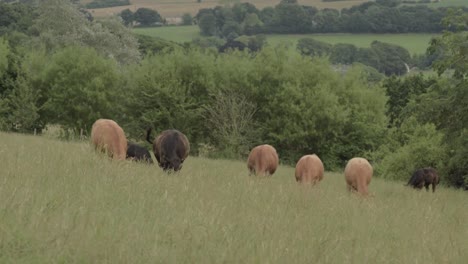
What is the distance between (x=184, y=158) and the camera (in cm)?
1620

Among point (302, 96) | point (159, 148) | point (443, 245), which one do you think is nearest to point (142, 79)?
point (302, 96)

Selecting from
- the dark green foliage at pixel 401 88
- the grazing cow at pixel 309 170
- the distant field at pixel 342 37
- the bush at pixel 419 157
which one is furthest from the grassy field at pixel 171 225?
the distant field at pixel 342 37

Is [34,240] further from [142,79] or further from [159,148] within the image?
[142,79]

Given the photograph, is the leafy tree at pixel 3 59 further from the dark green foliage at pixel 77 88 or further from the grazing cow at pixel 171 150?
the grazing cow at pixel 171 150

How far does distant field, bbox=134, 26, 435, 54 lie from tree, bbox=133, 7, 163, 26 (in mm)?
6553

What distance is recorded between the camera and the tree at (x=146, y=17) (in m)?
154

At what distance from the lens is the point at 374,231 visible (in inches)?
348

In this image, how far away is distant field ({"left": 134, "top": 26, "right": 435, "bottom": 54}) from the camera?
124m

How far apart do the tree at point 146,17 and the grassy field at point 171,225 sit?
481 feet

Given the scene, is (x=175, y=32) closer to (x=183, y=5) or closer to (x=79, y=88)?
(x=183, y=5)

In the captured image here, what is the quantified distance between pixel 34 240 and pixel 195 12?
169 metres

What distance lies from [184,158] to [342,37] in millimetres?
126979

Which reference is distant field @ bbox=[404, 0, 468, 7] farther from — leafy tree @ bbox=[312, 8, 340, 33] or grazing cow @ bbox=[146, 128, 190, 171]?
grazing cow @ bbox=[146, 128, 190, 171]

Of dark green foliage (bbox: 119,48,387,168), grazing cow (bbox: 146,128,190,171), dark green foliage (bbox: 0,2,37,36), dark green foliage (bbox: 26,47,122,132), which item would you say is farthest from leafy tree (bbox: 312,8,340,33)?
grazing cow (bbox: 146,128,190,171)
